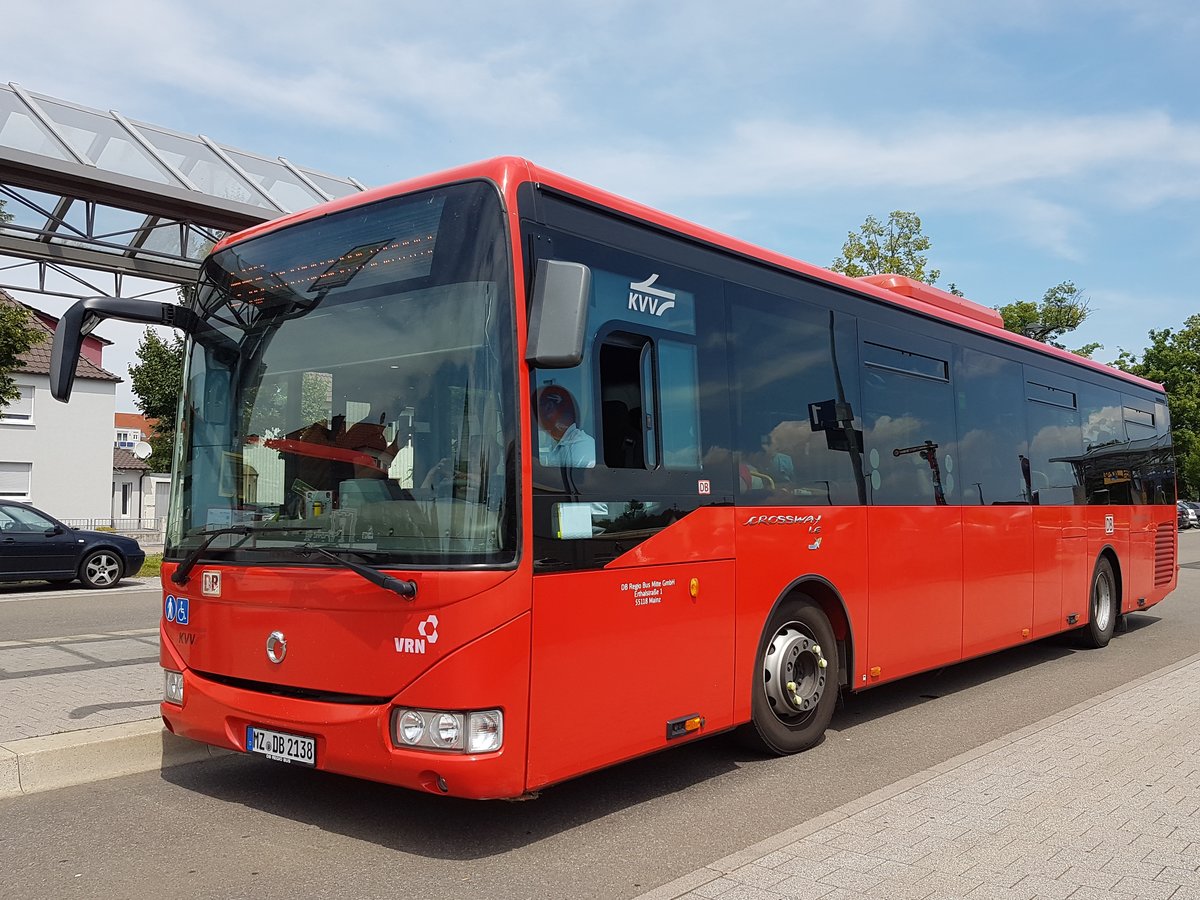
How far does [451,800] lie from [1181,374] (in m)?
65.4

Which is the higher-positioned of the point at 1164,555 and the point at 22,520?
the point at 22,520

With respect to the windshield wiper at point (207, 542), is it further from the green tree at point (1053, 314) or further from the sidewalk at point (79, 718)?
the green tree at point (1053, 314)

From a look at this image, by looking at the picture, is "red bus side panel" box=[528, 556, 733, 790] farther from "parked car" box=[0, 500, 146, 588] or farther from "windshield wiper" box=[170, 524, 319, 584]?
"parked car" box=[0, 500, 146, 588]

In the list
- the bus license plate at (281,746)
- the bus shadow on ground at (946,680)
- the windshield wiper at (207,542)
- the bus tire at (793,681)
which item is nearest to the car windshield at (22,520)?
the windshield wiper at (207,542)

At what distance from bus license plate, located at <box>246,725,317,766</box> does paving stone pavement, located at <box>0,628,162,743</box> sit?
2049 millimetres

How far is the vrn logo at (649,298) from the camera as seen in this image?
5328 millimetres

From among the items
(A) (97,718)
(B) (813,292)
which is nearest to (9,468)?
(A) (97,718)

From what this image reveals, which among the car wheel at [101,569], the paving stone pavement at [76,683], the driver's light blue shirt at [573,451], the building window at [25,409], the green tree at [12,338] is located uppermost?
the building window at [25,409]

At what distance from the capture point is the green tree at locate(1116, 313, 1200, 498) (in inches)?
2320

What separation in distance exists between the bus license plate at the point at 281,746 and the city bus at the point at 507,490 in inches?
0.6

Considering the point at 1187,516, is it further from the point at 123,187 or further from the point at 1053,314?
the point at 123,187

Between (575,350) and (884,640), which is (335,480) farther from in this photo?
(884,640)

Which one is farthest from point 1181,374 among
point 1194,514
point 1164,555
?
point 1164,555

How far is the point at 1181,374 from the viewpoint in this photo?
6022cm
